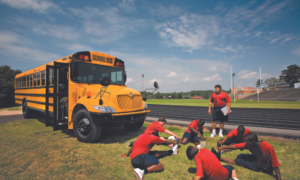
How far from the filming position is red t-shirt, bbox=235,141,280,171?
9.41 ft

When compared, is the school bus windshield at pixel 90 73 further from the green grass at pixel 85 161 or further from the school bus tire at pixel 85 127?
the green grass at pixel 85 161

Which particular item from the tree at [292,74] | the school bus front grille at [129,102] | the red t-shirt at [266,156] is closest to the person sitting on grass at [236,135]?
the red t-shirt at [266,156]

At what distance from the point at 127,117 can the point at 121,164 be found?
5.23 ft

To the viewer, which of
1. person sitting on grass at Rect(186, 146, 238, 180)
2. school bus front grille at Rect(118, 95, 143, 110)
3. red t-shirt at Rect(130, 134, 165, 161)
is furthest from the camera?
school bus front grille at Rect(118, 95, 143, 110)

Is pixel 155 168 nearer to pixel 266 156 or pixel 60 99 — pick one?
pixel 266 156

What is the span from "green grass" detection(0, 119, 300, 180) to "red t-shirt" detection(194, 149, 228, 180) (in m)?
0.67

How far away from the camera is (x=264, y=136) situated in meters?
5.70

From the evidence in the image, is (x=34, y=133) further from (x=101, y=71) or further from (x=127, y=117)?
(x=127, y=117)

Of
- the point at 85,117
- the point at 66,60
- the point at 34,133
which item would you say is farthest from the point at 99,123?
the point at 34,133

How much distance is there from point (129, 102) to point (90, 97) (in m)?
1.30

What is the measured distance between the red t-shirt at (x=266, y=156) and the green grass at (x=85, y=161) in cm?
21

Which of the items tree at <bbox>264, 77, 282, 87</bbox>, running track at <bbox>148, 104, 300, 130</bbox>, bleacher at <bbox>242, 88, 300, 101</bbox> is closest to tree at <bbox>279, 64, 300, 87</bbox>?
tree at <bbox>264, 77, 282, 87</bbox>

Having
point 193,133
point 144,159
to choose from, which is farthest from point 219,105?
point 144,159

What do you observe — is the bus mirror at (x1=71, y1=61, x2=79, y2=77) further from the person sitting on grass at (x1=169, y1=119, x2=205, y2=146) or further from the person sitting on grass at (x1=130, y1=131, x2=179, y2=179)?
the person sitting on grass at (x1=169, y1=119, x2=205, y2=146)
